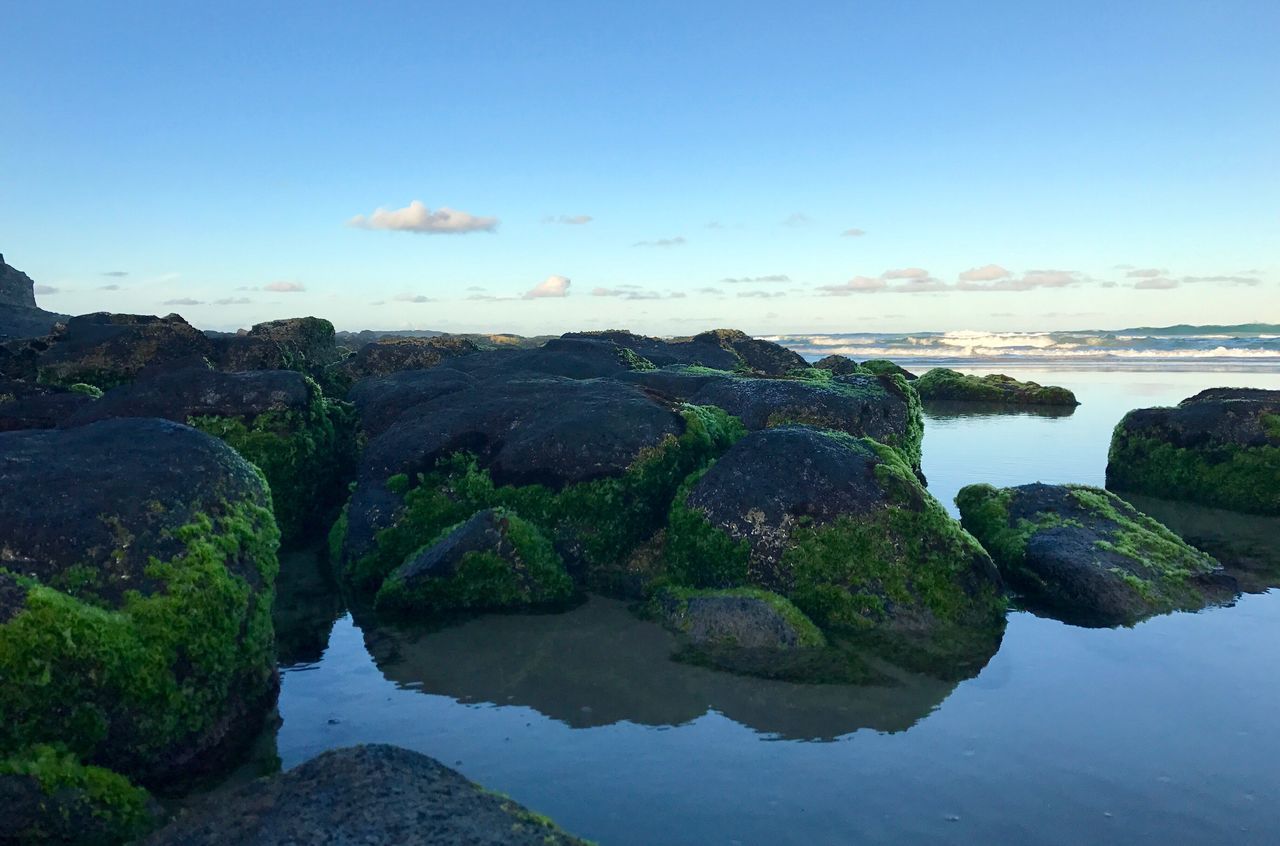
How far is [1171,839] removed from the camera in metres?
4.66

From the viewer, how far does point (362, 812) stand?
4.15 meters

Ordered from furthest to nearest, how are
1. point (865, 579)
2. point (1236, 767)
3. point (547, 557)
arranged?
point (547, 557), point (865, 579), point (1236, 767)

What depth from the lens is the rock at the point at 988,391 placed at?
28188 mm

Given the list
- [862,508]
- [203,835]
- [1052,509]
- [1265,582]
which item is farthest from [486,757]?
[1265,582]

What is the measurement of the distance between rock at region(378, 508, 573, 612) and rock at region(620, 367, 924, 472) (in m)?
4.81

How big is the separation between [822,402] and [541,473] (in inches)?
184

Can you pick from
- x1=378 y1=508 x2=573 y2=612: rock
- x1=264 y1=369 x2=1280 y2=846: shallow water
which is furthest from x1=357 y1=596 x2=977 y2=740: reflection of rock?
x1=378 y1=508 x2=573 y2=612: rock

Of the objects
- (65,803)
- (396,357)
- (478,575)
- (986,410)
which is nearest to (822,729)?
(478,575)

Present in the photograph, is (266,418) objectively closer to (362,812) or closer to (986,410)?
(362,812)

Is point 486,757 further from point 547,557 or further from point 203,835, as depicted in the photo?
point 547,557

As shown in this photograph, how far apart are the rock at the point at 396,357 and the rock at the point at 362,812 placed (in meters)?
17.5

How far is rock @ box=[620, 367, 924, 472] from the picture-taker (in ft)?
40.2

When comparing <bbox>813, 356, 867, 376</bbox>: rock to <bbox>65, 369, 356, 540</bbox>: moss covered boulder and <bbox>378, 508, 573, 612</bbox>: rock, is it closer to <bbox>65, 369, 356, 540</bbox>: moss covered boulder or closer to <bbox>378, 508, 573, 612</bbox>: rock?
<bbox>65, 369, 356, 540</bbox>: moss covered boulder

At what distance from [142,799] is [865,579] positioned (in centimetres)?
623
